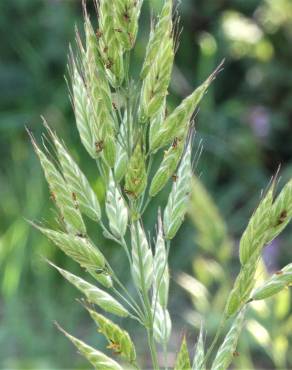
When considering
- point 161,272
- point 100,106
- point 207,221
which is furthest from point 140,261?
point 207,221

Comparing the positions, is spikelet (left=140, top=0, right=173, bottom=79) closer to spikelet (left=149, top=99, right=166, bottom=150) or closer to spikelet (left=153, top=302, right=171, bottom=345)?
spikelet (left=149, top=99, right=166, bottom=150)

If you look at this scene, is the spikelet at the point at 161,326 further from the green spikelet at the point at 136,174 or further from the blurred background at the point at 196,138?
the blurred background at the point at 196,138

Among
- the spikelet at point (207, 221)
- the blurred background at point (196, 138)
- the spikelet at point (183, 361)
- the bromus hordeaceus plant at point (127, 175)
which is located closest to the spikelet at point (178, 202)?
the bromus hordeaceus plant at point (127, 175)

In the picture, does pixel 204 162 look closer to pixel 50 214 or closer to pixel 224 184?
pixel 224 184

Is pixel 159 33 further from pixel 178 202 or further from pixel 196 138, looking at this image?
pixel 196 138

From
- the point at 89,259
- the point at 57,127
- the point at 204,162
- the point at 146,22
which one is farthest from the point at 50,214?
the point at 89,259

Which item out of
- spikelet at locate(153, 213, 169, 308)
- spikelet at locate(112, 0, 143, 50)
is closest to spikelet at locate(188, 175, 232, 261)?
spikelet at locate(153, 213, 169, 308)
